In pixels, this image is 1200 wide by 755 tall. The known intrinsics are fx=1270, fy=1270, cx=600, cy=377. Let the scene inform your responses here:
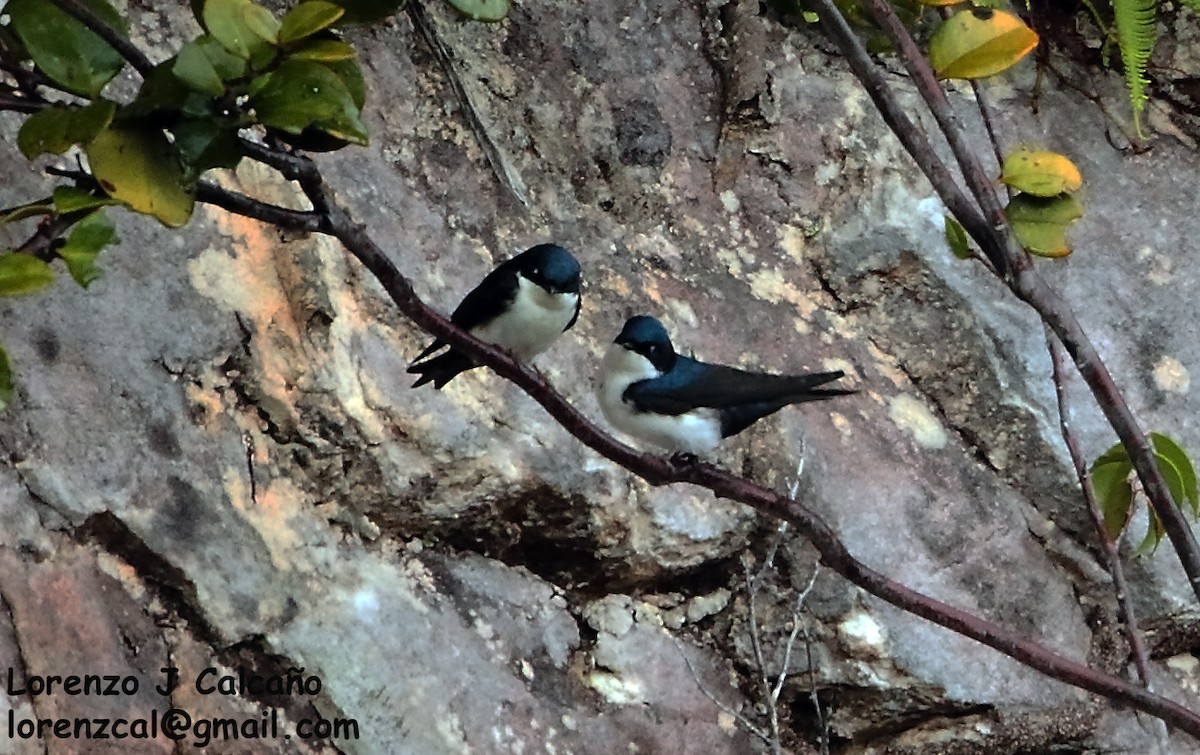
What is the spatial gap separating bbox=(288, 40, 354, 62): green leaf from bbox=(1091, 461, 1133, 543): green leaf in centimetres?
105

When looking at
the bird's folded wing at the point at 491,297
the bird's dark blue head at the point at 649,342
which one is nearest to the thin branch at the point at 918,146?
the bird's dark blue head at the point at 649,342

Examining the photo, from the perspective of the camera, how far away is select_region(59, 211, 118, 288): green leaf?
1045 mm

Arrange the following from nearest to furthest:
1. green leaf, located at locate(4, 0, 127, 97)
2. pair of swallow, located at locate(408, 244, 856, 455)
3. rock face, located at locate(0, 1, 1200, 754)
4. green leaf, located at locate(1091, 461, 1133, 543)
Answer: green leaf, located at locate(4, 0, 127, 97), green leaf, located at locate(1091, 461, 1133, 543), rock face, located at locate(0, 1, 1200, 754), pair of swallow, located at locate(408, 244, 856, 455)

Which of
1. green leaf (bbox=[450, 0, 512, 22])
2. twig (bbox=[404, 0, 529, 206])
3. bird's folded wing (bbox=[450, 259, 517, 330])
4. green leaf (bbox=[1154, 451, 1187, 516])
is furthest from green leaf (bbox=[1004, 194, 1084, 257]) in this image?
twig (bbox=[404, 0, 529, 206])

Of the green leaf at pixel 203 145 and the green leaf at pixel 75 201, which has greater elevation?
the green leaf at pixel 203 145

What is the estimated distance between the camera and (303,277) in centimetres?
245

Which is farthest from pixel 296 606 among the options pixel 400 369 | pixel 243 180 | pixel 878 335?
pixel 878 335

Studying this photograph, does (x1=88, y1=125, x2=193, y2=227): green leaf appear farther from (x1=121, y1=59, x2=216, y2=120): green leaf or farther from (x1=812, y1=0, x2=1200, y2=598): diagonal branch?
(x1=812, y1=0, x2=1200, y2=598): diagonal branch

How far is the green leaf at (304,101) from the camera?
0.92 meters

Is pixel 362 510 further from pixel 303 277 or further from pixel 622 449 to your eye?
pixel 622 449

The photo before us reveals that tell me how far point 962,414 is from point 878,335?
10.5 inches

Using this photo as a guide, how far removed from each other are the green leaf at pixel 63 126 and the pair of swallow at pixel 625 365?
123cm

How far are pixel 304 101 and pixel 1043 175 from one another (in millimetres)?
636

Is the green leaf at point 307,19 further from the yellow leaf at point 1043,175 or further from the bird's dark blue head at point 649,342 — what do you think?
the bird's dark blue head at point 649,342
